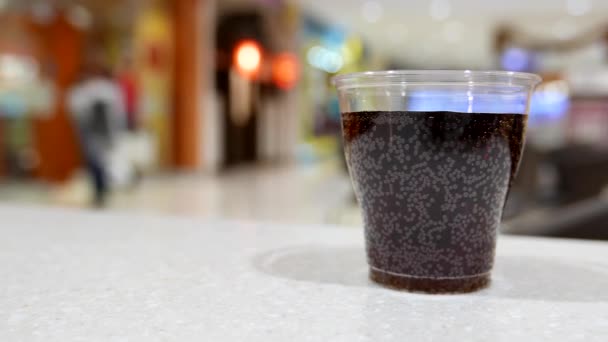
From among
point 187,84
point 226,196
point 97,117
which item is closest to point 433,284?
point 97,117

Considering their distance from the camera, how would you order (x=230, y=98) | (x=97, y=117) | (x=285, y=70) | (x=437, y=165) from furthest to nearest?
(x=285, y=70) → (x=230, y=98) → (x=97, y=117) → (x=437, y=165)

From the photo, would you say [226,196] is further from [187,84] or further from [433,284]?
[433,284]

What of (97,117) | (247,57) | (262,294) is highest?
(247,57)

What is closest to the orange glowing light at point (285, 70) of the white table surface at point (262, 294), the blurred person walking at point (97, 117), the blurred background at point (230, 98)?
the blurred background at point (230, 98)

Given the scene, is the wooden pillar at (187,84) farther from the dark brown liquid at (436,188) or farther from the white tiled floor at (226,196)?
the dark brown liquid at (436,188)

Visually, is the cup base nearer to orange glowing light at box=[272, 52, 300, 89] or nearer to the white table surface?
the white table surface

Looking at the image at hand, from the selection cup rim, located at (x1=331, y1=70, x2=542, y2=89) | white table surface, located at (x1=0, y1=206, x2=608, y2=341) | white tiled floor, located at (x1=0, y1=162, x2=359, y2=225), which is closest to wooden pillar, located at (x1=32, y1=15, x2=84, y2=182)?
white tiled floor, located at (x1=0, y1=162, x2=359, y2=225)

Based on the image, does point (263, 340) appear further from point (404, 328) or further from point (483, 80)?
point (483, 80)

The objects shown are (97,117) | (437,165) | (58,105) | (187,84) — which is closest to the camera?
(437,165)
